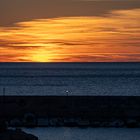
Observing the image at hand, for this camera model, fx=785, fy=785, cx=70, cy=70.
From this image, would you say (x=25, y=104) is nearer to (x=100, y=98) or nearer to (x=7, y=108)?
(x=7, y=108)

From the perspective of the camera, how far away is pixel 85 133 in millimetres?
36750

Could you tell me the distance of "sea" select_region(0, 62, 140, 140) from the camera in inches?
1432

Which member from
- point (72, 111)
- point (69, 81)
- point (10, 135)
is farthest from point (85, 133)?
point (69, 81)

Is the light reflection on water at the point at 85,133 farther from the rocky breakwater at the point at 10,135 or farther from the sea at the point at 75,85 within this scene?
the rocky breakwater at the point at 10,135

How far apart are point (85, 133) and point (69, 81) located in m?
59.7

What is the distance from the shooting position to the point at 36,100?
41500 millimetres

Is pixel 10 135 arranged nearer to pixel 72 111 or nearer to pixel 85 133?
pixel 85 133

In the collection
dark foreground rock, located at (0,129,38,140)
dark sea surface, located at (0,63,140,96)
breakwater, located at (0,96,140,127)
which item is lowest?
dark foreground rock, located at (0,129,38,140)

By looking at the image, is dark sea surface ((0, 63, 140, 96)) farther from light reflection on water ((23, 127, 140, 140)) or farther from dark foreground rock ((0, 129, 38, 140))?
dark foreground rock ((0, 129, 38, 140))

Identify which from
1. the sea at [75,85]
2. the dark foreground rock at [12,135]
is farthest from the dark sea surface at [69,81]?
the dark foreground rock at [12,135]

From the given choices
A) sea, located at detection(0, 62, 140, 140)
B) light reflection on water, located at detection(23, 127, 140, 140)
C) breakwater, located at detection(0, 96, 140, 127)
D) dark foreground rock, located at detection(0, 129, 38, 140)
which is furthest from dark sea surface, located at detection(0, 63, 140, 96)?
dark foreground rock, located at detection(0, 129, 38, 140)

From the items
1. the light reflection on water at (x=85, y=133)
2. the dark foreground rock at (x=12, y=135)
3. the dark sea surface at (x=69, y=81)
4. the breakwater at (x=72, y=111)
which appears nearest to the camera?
the dark foreground rock at (x=12, y=135)

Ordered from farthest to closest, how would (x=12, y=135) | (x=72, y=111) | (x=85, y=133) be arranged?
(x=72, y=111)
(x=85, y=133)
(x=12, y=135)

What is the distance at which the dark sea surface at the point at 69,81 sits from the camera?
76125 millimetres
